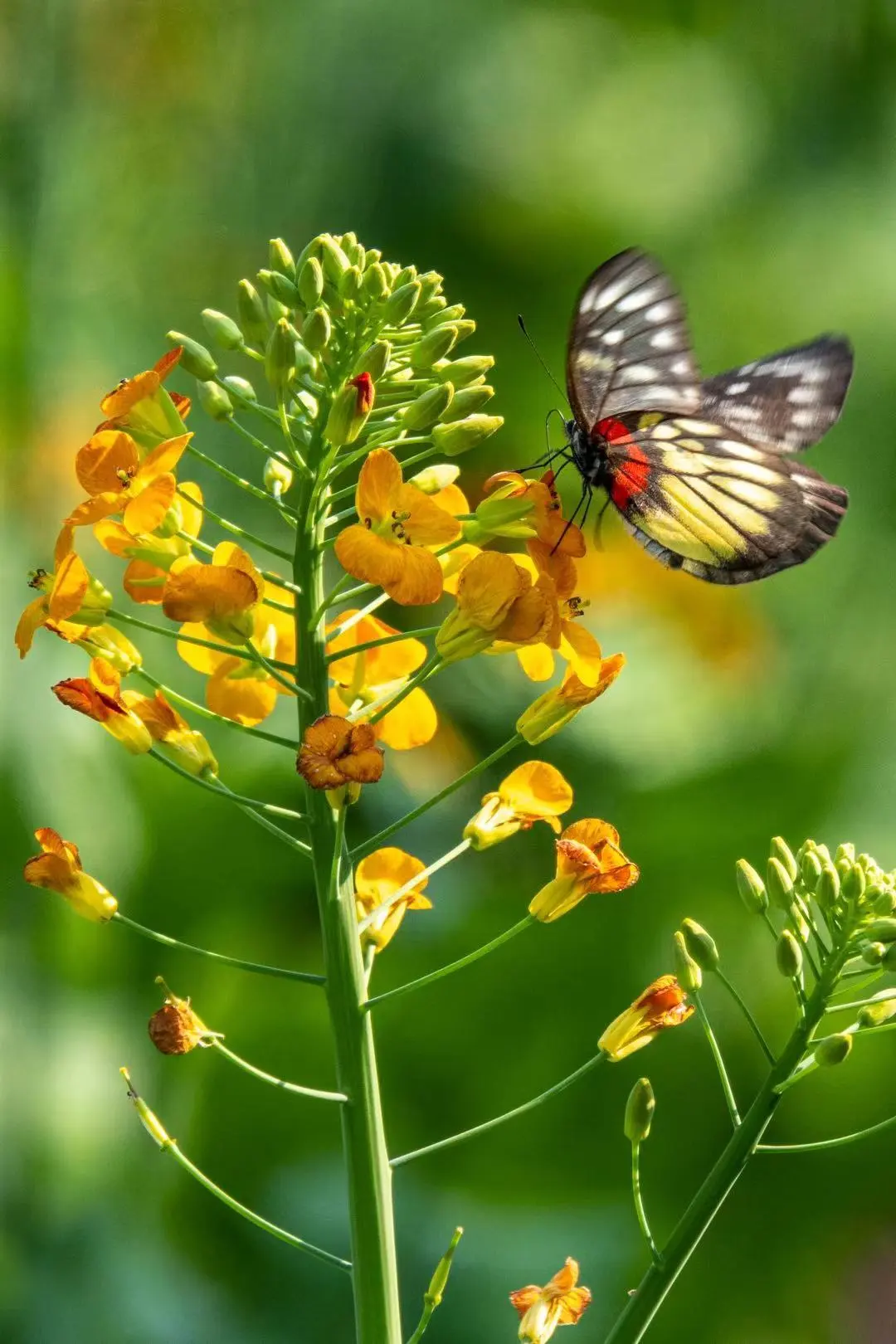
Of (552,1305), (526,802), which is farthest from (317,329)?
(552,1305)

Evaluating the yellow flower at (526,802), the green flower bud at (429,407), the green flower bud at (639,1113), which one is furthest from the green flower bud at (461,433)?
the green flower bud at (639,1113)

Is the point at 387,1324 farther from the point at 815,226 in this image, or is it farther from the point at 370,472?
the point at 815,226

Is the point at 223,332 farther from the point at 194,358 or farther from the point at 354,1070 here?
the point at 354,1070

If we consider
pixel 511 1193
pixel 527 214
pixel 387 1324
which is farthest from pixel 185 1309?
pixel 527 214

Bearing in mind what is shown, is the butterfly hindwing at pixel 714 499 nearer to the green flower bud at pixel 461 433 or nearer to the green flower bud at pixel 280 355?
the green flower bud at pixel 461 433

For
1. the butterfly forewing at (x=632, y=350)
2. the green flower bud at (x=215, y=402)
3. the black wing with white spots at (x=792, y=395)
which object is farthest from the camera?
the black wing with white spots at (x=792, y=395)
